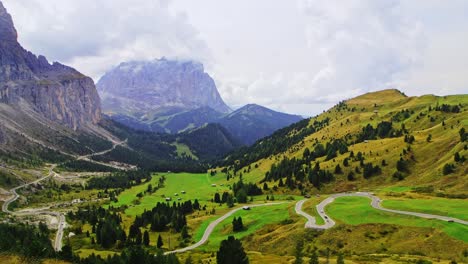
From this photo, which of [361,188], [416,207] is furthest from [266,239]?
[361,188]

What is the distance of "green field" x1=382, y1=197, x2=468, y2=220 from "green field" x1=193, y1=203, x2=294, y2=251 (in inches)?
1333

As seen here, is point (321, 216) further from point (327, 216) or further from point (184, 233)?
point (184, 233)

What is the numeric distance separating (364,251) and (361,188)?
92.9 metres

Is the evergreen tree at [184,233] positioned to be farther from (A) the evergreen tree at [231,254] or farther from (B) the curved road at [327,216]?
(A) the evergreen tree at [231,254]

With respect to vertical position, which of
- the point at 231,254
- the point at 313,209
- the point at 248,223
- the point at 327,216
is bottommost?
the point at 231,254

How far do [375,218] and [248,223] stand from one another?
1705 inches

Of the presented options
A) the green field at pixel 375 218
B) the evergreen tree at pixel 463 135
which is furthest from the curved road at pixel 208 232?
the evergreen tree at pixel 463 135

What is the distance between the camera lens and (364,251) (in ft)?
305

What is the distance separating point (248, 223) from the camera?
135m

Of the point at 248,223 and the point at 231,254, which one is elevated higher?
the point at 248,223

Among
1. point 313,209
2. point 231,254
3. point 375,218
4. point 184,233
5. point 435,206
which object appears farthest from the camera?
point 184,233

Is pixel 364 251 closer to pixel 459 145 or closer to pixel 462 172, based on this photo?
pixel 462 172

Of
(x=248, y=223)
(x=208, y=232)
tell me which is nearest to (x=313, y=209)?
(x=248, y=223)

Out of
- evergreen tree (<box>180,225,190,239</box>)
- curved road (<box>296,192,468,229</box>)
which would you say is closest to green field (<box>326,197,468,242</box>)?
curved road (<box>296,192,468,229</box>)
